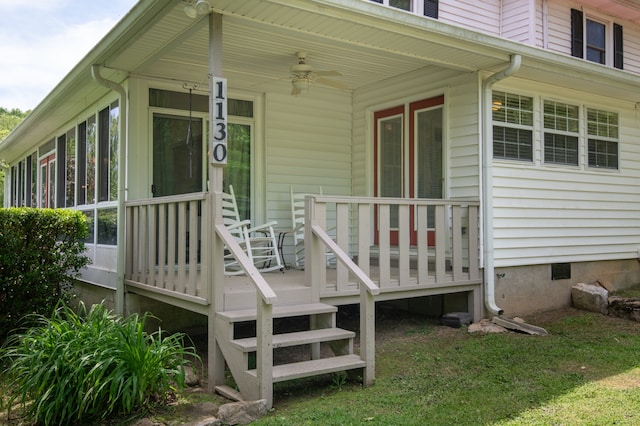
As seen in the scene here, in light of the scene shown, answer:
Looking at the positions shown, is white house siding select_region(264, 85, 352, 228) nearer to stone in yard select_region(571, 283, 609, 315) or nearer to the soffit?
stone in yard select_region(571, 283, 609, 315)

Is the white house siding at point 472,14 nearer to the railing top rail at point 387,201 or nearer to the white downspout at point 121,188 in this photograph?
the railing top rail at point 387,201

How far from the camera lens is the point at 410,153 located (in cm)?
697

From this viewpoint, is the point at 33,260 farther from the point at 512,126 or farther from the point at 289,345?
the point at 512,126

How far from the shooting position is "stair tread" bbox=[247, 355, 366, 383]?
3816 mm

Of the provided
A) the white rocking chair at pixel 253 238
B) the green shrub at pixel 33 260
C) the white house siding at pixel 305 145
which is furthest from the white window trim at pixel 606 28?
the green shrub at pixel 33 260

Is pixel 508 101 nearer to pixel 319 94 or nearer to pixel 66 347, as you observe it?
pixel 319 94

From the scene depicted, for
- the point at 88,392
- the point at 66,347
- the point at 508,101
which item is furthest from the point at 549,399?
the point at 508,101

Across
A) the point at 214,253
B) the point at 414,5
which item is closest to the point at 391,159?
the point at 414,5

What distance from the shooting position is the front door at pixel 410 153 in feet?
21.9

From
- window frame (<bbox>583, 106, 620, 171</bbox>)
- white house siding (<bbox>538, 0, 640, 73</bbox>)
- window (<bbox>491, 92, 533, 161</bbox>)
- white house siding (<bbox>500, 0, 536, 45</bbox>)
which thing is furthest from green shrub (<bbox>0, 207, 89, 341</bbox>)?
white house siding (<bbox>538, 0, 640, 73</bbox>)

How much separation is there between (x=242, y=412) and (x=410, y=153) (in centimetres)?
433

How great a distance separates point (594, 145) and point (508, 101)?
2001 millimetres

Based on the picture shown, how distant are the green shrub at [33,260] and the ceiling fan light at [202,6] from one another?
10.2 ft

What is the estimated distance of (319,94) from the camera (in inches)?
297
